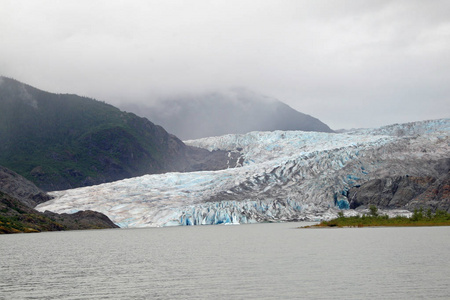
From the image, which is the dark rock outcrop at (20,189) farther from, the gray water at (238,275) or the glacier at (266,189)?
the gray water at (238,275)

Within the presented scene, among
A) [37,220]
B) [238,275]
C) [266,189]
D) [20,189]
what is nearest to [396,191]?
[266,189]

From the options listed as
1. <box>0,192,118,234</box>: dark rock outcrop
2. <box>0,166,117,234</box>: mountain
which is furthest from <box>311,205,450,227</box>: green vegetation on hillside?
<box>0,166,117,234</box>: mountain

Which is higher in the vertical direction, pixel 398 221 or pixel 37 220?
pixel 37 220

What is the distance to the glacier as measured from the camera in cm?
12681

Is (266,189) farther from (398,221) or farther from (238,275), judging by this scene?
(238,275)

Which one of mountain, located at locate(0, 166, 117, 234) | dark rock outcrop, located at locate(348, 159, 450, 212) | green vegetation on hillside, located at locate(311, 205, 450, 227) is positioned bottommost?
Answer: green vegetation on hillside, located at locate(311, 205, 450, 227)

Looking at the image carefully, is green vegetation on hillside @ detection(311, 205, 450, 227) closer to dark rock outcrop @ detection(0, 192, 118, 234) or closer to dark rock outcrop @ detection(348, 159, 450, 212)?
dark rock outcrop @ detection(348, 159, 450, 212)

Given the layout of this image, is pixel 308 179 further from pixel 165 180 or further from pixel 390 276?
pixel 390 276

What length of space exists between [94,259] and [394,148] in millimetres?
118759

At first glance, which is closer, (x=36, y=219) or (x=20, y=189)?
(x=36, y=219)

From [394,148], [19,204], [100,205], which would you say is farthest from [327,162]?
[19,204]

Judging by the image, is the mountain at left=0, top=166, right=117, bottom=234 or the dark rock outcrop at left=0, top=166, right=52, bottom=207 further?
the dark rock outcrop at left=0, top=166, right=52, bottom=207

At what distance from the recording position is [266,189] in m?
142

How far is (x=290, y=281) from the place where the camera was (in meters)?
27.5
